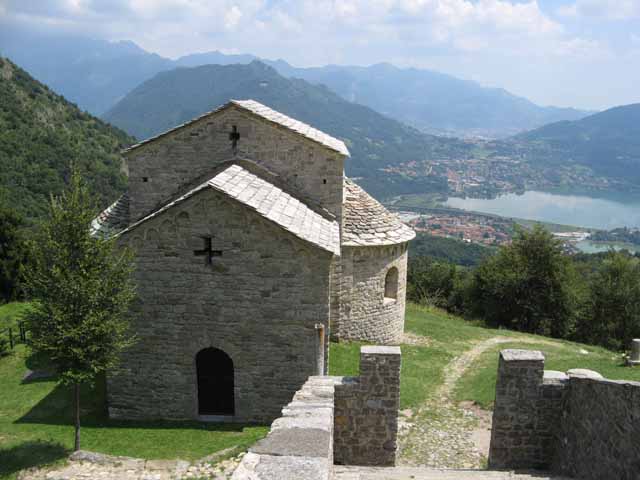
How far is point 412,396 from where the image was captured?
12844 millimetres

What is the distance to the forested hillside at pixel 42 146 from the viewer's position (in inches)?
1748

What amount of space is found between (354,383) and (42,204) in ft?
141

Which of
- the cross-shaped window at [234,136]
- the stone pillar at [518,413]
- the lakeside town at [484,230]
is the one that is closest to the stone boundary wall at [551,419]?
the stone pillar at [518,413]

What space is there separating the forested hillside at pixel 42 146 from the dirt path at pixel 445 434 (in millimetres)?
36632

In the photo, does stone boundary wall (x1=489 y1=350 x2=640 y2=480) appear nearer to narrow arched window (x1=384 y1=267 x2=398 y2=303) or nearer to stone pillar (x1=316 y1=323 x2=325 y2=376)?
stone pillar (x1=316 y1=323 x2=325 y2=376)

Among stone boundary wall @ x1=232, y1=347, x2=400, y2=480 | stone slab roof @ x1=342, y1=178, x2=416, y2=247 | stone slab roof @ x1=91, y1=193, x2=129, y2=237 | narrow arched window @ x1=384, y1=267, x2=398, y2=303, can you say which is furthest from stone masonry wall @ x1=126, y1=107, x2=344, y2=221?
stone boundary wall @ x1=232, y1=347, x2=400, y2=480

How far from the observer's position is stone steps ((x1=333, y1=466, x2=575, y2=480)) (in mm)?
6770

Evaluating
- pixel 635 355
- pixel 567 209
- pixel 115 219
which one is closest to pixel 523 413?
pixel 635 355

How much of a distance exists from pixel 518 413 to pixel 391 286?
9.75m

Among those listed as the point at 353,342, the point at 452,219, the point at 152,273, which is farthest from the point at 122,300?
the point at 452,219

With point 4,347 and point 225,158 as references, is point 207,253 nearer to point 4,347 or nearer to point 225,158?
point 225,158

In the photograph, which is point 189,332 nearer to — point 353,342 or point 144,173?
point 144,173

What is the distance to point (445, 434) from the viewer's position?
427 inches

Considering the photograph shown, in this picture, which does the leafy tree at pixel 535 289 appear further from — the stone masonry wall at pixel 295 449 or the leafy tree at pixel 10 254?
the leafy tree at pixel 10 254
